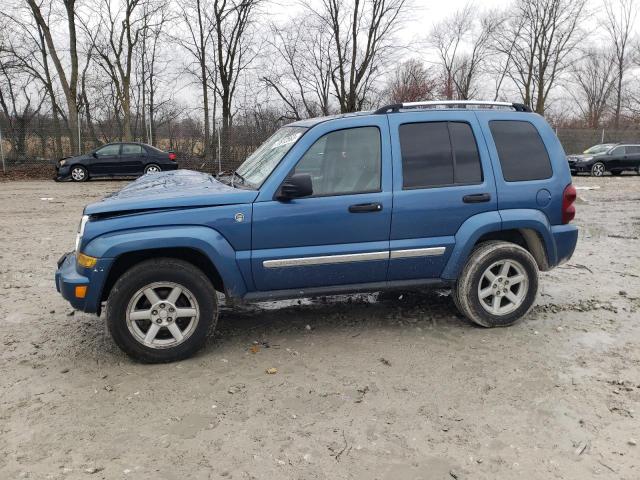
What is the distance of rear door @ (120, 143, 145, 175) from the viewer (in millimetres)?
18641

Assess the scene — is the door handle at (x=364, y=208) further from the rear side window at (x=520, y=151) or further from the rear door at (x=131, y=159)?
the rear door at (x=131, y=159)

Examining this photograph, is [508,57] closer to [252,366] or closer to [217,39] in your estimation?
[217,39]

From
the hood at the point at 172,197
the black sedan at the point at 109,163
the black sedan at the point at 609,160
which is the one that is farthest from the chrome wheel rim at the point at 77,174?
the black sedan at the point at 609,160

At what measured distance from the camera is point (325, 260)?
4.15m

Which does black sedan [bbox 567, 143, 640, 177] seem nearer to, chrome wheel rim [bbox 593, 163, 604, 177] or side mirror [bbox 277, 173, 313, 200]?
chrome wheel rim [bbox 593, 163, 604, 177]

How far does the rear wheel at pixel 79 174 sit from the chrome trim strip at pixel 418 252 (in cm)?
A: 1697

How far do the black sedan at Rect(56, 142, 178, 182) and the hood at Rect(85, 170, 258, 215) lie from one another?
15241 mm

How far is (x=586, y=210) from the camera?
12.2 metres

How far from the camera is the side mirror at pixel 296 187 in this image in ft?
12.8

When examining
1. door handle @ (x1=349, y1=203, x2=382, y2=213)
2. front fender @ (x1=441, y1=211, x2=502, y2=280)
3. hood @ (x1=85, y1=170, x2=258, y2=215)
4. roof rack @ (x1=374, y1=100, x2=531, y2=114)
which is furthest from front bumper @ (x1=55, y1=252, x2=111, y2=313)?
front fender @ (x1=441, y1=211, x2=502, y2=280)

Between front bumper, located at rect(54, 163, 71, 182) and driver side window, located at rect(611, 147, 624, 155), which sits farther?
driver side window, located at rect(611, 147, 624, 155)

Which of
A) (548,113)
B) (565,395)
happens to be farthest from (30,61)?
(548,113)

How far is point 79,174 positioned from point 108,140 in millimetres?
5116

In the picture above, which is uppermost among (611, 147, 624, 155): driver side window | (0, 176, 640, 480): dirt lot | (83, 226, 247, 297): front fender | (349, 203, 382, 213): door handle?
(611, 147, 624, 155): driver side window
